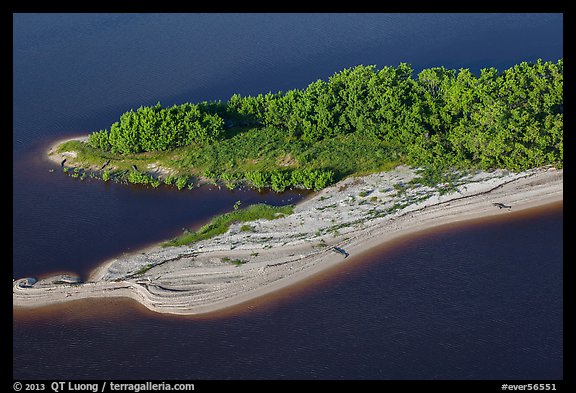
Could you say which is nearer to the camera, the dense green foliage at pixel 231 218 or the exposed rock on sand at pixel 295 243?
the exposed rock on sand at pixel 295 243

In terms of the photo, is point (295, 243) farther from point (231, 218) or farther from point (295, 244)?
point (231, 218)

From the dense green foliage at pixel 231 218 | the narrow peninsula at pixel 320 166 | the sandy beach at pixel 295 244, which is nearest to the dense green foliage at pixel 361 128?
the narrow peninsula at pixel 320 166

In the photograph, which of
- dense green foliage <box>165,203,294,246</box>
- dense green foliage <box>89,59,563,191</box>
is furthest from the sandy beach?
dense green foliage <box>89,59,563,191</box>

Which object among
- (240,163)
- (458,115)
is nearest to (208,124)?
(240,163)

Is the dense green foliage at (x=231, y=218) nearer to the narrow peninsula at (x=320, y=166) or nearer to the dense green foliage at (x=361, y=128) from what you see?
the narrow peninsula at (x=320, y=166)

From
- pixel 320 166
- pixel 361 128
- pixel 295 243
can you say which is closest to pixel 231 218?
pixel 295 243

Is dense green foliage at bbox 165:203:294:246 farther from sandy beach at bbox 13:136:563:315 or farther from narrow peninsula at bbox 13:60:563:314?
sandy beach at bbox 13:136:563:315
